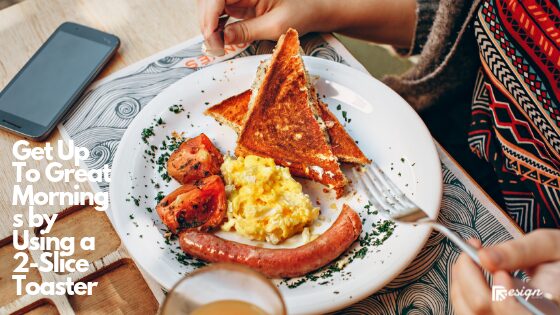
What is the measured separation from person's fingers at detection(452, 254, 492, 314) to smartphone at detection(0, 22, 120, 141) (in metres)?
1.41

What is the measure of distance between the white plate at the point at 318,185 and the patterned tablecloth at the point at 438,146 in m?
0.10

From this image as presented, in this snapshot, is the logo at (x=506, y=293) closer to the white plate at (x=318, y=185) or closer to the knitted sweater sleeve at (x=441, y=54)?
the white plate at (x=318, y=185)

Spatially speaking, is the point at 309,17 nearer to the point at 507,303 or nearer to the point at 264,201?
the point at 264,201

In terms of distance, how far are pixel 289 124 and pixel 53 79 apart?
886 mm

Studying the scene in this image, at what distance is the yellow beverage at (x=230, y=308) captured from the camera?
1.10 m

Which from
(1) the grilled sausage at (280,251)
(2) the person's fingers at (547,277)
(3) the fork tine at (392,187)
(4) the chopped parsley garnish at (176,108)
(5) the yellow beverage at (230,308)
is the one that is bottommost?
(1) the grilled sausage at (280,251)

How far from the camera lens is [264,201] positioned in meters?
1.60

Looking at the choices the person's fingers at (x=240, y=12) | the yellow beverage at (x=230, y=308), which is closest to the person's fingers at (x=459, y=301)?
the yellow beverage at (x=230, y=308)

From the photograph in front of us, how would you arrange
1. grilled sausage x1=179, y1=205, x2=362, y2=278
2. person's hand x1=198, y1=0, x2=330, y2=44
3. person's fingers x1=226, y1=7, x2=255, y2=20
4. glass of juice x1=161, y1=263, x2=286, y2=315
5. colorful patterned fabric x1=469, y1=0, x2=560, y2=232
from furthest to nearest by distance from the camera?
person's fingers x1=226, y1=7, x2=255, y2=20
person's hand x1=198, y1=0, x2=330, y2=44
colorful patterned fabric x1=469, y1=0, x2=560, y2=232
grilled sausage x1=179, y1=205, x2=362, y2=278
glass of juice x1=161, y1=263, x2=286, y2=315

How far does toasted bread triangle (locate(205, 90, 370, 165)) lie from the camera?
173 centimetres

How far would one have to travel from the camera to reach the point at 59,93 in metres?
1.92

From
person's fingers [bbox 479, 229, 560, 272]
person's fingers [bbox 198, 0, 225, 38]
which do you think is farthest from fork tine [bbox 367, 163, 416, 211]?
person's fingers [bbox 198, 0, 225, 38]

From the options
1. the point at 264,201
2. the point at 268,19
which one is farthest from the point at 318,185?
the point at 268,19

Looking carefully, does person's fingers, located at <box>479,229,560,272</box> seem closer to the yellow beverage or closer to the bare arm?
the yellow beverage
